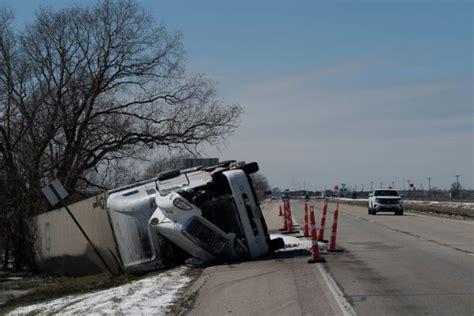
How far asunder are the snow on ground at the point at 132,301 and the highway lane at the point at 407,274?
3000 mm

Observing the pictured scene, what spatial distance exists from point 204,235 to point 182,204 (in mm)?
891

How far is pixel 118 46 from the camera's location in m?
35.0

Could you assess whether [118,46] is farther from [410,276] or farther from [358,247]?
[410,276]

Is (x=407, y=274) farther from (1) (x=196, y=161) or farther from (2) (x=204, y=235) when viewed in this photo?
(1) (x=196, y=161)

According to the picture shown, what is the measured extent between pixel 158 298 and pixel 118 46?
26.3 metres

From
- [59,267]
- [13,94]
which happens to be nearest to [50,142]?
[13,94]

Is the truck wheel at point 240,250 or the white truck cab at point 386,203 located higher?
the white truck cab at point 386,203

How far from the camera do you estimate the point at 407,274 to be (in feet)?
40.9

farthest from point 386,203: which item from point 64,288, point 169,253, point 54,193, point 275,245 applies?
point 64,288

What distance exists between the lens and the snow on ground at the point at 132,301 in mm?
9781

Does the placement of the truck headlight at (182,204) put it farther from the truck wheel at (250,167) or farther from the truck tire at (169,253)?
the truck wheel at (250,167)

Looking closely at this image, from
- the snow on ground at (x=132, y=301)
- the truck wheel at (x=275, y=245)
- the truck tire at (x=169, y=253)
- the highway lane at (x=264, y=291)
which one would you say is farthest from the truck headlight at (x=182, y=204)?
the truck wheel at (x=275, y=245)

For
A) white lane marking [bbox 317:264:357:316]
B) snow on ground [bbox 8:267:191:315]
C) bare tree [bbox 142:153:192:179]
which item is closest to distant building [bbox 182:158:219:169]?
bare tree [bbox 142:153:192:179]

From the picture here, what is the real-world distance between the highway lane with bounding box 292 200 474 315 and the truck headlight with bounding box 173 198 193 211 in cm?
342
